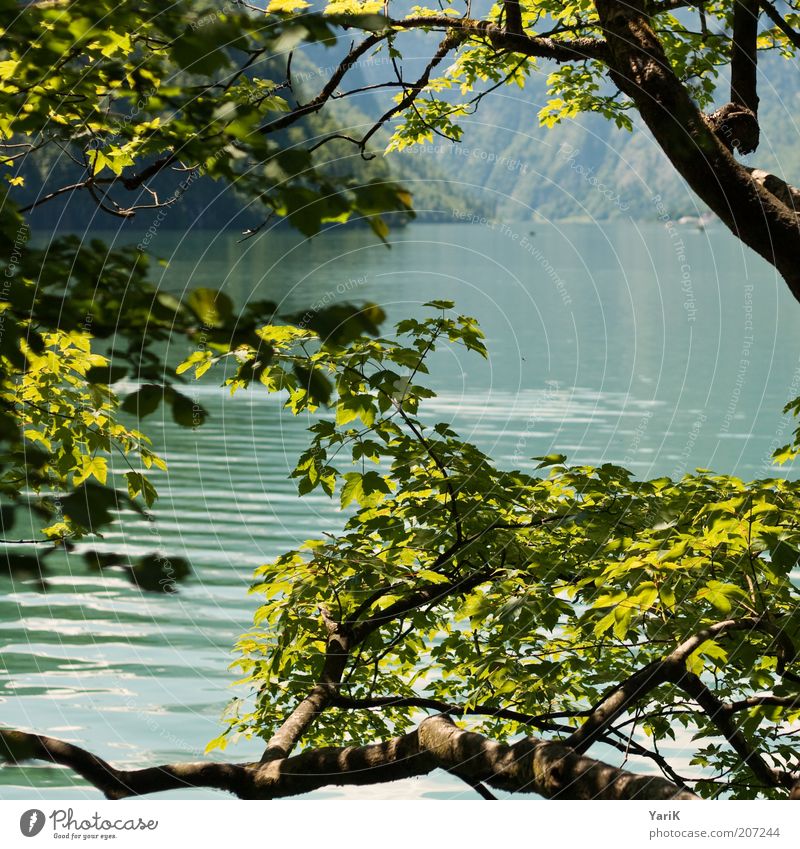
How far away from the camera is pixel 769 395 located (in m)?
27.2

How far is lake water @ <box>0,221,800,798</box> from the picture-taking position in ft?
32.9

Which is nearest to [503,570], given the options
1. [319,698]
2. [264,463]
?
[319,698]

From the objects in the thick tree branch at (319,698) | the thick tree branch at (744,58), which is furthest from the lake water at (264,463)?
the thick tree branch at (744,58)

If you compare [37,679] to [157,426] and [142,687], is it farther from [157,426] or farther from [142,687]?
[157,426]

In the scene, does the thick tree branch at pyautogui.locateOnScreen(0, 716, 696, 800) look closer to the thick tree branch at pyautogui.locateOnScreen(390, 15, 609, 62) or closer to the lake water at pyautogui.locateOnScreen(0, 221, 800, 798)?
the lake water at pyautogui.locateOnScreen(0, 221, 800, 798)

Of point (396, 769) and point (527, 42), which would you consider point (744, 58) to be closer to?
point (527, 42)

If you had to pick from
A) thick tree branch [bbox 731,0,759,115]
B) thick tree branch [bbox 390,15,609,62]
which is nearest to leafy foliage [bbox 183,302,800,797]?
thick tree branch [bbox 390,15,609,62]

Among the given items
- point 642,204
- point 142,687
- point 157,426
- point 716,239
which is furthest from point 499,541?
point 642,204

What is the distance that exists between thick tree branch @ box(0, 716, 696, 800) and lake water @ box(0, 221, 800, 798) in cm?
59

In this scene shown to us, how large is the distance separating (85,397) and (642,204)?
204 meters

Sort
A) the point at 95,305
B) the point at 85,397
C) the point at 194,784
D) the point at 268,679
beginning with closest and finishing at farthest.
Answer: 1. the point at 95,305
2. the point at 194,784
3. the point at 268,679
4. the point at 85,397

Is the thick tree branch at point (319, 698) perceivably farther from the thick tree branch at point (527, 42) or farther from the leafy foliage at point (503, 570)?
the thick tree branch at point (527, 42)

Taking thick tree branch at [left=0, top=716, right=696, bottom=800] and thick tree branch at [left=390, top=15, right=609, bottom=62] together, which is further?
thick tree branch at [left=390, top=15, right=609, bottom=62]

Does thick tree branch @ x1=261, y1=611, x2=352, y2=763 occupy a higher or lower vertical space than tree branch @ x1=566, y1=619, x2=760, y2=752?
lower
